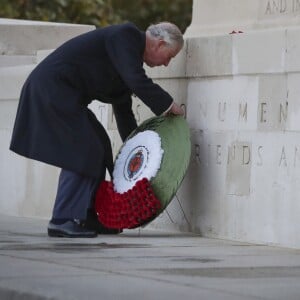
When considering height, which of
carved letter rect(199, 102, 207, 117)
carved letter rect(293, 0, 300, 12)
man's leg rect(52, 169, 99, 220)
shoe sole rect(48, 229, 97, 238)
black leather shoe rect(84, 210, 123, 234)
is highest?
carved letter rect(293, 0, 300, 12)

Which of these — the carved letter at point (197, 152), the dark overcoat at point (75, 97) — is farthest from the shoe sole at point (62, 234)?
the carved letter at point (197, 152)

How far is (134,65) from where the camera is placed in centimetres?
919

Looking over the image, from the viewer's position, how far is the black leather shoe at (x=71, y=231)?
30.8ft

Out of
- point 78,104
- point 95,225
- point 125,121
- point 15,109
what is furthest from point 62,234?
point 15,109

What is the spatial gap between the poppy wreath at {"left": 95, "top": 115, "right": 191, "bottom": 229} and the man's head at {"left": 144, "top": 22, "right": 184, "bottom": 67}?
0.47 meters

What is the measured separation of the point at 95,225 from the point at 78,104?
87 cm

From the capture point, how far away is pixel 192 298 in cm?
623

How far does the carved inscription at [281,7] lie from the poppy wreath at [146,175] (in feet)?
3.68

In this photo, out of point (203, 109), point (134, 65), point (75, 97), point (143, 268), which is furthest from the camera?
point (203, 109)

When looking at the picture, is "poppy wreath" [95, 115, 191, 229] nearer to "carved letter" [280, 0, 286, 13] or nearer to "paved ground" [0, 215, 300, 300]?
"paved ground" [0, 215, 300, 300]

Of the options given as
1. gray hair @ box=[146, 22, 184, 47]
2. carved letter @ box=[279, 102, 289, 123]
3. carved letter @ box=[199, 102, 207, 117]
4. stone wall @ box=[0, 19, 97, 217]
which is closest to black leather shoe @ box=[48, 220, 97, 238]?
carved letter @ box=[199, 102, 207, 117]

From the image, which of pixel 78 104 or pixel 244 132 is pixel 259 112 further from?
pixel 78 104

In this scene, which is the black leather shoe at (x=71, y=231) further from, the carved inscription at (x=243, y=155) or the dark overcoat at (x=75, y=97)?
the carved inscription at (x=243, y=155)

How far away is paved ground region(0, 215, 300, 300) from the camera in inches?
255
